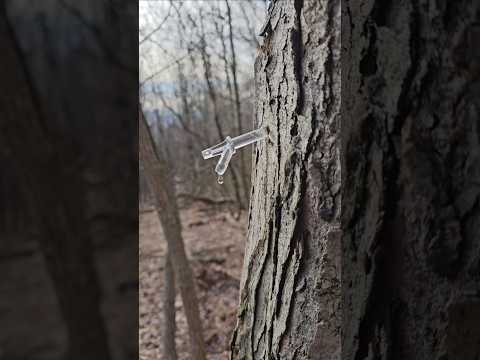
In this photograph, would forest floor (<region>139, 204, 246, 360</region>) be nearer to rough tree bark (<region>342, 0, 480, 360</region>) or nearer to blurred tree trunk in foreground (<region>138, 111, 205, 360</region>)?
blurred tree trunk in foreground (<region>138, 111, 205, 360</region>)

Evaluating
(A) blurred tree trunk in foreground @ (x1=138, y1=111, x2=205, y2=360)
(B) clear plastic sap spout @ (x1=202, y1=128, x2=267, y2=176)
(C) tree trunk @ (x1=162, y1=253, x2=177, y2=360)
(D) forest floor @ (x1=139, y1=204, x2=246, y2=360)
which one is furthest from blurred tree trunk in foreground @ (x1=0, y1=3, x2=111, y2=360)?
(D) forest floor @ (x1=139, y1=204, x2=246, y2=360)

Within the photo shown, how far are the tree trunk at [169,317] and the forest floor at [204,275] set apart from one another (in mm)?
865

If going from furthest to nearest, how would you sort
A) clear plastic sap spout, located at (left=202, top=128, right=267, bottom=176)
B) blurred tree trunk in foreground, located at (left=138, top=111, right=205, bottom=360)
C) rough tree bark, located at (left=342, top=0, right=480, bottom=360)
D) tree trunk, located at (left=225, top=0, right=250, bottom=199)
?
tree trunk, located at (left=225, top=0, right=250, bottom=199) < blurred tree trunk in foreground, located at (left=138, top=111, right=205, bottom=360) < clear plastic sap spout, located at (left=202, top=128, right=267, bottom=176) < rough tree bark, located at (left=342, top=0, right=480, bottom=360)

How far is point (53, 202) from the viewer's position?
47 centimetres

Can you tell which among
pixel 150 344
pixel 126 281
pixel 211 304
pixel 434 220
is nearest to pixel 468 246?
pixel 434 220

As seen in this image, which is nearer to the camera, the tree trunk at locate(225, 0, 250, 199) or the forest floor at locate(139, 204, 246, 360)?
the tree trunk at locate(225, 0, 250, 199)

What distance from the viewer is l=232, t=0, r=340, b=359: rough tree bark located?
32.6 inches

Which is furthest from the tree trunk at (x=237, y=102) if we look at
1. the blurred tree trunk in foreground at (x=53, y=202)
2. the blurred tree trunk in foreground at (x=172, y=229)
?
the blurred tree trunk in foreground at (x=53, y=202)

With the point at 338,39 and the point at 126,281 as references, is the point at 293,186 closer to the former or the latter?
the point at 338,39

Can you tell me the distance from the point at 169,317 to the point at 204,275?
7.65ft

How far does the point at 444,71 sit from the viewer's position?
0.75m

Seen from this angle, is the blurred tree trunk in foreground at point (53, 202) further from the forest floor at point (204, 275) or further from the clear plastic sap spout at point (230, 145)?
the forest floor at point (204, 275)

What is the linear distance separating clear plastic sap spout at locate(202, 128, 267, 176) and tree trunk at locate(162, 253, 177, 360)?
204 cm

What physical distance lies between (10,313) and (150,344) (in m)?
4.13
